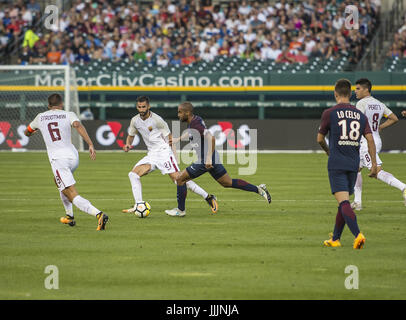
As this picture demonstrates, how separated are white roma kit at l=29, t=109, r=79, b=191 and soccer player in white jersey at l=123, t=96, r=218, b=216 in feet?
5.96

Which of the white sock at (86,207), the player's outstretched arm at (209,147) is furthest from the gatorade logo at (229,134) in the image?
the white sock at (86,207)

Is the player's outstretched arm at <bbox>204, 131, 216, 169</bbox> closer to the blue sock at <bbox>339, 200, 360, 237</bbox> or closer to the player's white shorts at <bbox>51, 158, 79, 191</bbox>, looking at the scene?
the player's white shorts at <bbox>51, 158, 79, 191</bbox>

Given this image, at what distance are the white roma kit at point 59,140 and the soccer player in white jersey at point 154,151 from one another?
182 cm

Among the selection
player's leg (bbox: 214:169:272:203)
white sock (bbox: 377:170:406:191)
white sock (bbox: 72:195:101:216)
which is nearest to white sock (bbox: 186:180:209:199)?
player's leg (bbox: 214:169:272:203)

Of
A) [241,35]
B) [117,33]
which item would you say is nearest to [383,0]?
[241,35]

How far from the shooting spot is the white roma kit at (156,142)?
46.3ft

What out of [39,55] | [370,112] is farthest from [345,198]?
[39,55]

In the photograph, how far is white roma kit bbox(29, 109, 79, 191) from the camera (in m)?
11.9

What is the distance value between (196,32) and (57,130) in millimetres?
23810

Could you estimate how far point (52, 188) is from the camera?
18469 millimetres

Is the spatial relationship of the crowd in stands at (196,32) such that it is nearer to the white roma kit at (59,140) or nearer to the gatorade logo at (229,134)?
the gatorade logo at (229,134)

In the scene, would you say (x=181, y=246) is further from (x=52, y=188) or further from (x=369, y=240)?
(x=52, y=188)

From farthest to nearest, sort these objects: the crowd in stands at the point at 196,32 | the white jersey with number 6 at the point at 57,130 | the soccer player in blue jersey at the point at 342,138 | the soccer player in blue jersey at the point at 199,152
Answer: the crowd in stands at the point at 196,32 < the soccer player in blue jersey at the point at 199,152 < the white jersey with number 6 at the point at 57,130 < the soccer player in blue jersey at the point at 342,138

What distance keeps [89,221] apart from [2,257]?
3400mm
